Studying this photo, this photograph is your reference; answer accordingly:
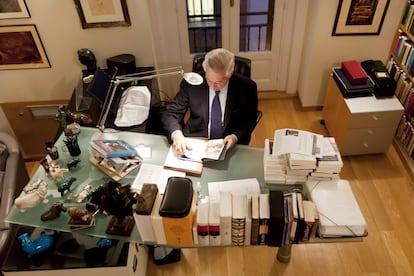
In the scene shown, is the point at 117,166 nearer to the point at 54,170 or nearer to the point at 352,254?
the point at 54,170

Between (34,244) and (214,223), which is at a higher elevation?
(214,223)

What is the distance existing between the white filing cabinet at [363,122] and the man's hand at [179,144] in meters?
1.66

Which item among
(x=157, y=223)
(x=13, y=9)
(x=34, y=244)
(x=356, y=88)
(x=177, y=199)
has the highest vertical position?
(x=13, y=9)

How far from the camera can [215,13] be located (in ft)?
12.6

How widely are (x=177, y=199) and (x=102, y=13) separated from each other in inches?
87.0

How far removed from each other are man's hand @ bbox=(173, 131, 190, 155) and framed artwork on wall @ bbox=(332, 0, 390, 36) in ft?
6.69

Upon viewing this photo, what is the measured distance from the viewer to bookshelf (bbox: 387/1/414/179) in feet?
11.5

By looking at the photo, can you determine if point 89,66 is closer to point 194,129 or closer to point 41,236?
point 194,129

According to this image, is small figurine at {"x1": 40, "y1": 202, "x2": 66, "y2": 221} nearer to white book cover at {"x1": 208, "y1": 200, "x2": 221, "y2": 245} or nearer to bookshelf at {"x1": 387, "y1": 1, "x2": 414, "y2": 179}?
white book cover at {"x1": 208, "y1": 200, "x2": 221, "y2": 245}

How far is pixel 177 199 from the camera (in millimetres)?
1783

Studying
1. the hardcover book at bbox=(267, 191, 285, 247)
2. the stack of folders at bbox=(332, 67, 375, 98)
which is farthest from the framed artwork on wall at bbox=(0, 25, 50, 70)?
the stack of folders at bbox=(332, 67, 375, 98)

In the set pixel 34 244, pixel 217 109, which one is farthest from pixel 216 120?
pixel 34 244

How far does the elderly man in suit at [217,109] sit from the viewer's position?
2623 millimetres

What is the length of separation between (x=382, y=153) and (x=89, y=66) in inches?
116
